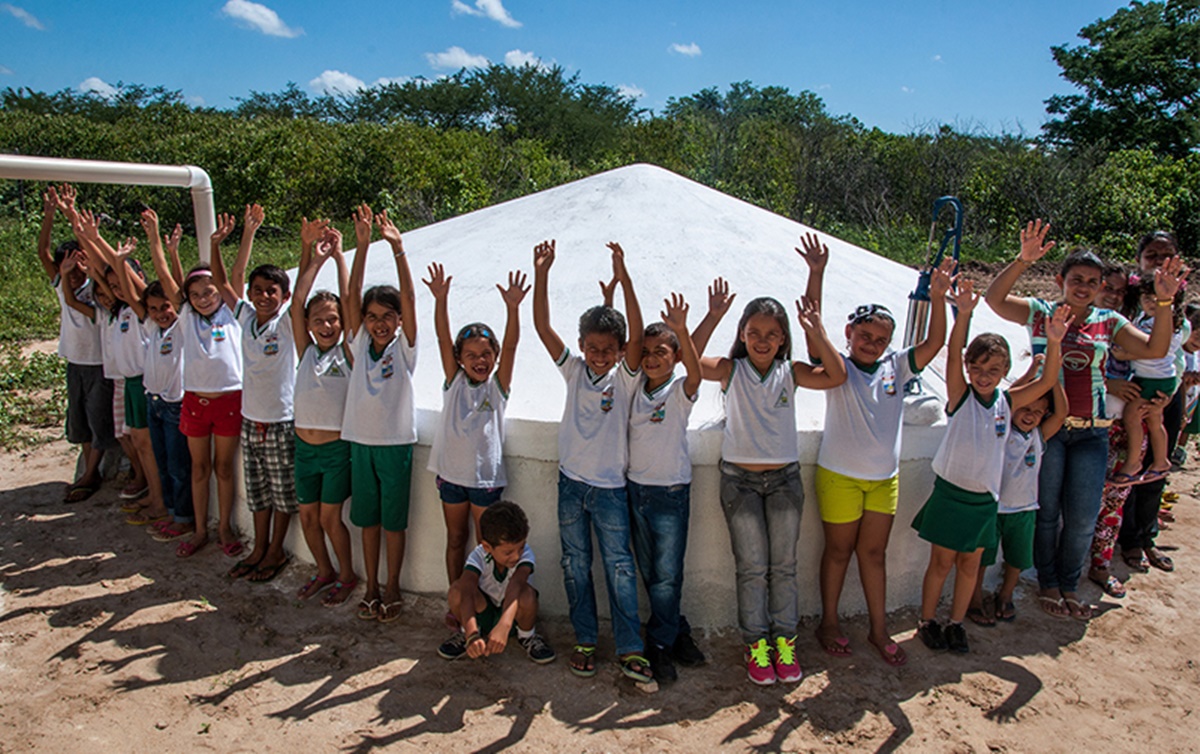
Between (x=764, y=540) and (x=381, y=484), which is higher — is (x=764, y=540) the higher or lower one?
the lower one

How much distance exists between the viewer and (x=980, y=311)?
510 cm

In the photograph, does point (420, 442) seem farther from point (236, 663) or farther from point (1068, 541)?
point (1068, 541)

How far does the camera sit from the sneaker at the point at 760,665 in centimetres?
326

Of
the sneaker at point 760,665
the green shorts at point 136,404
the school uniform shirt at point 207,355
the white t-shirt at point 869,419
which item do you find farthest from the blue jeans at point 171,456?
the white t-shirt at point 869,419

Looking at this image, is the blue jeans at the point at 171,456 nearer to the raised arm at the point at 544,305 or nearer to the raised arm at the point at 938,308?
the raised arm at the point at 544,305

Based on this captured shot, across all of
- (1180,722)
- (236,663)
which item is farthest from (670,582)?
(1180,722)

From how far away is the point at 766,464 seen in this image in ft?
10.8

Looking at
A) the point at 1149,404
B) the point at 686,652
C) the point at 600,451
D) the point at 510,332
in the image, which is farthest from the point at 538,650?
the point at 1149,404

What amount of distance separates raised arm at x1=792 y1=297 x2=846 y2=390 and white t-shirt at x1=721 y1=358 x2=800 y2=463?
0.08 metres

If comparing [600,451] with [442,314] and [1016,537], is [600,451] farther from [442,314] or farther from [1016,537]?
[1016,537]

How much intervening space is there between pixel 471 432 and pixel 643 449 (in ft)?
2.28

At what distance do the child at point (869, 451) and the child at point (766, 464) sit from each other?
14cm

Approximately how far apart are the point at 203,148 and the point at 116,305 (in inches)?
544

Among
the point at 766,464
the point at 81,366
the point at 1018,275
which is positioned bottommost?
the point at 766,464
